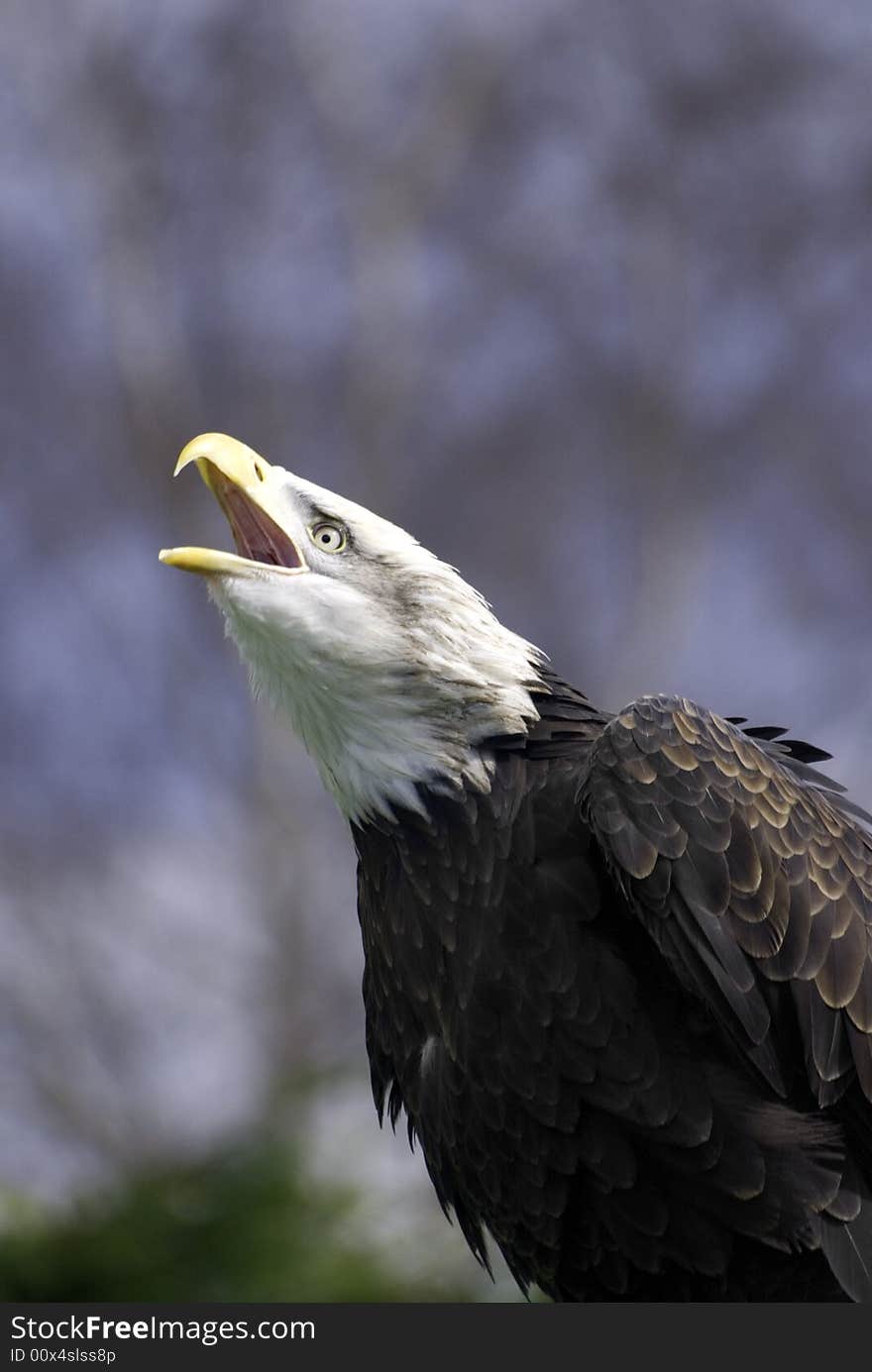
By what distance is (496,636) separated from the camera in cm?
337

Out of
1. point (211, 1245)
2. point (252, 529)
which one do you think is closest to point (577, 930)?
point (252, 529)

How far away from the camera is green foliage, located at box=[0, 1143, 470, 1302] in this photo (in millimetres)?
4715

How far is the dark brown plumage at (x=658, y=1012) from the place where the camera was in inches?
116

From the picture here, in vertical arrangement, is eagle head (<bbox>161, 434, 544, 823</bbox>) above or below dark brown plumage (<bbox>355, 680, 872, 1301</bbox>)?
above

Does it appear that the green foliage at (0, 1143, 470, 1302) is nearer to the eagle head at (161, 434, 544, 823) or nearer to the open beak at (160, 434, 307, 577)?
the eagle head at (161, 434, 544, 823)

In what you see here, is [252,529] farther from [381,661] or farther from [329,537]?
[381,661]

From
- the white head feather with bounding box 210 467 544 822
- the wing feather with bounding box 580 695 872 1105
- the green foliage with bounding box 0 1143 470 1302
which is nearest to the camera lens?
the wing feather with bounding box 580 695 872 1105

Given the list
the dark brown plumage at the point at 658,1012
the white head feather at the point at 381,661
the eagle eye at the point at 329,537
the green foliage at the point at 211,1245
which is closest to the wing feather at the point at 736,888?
the dark brown plumage at the point at 658,1012

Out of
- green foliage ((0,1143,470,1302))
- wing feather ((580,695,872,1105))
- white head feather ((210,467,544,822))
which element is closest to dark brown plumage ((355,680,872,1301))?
wing feather ((580,695,872,1105))

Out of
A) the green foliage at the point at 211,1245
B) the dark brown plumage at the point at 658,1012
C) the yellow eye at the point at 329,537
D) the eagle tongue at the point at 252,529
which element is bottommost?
the dark brown plumage at the point at 658,1012

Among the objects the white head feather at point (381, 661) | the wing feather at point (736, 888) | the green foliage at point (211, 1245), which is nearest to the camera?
the wing feather at point (736, 888)

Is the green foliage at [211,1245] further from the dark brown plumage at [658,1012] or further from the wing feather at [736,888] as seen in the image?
the wing feather at [736,888]

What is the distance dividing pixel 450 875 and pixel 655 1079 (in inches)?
20.6

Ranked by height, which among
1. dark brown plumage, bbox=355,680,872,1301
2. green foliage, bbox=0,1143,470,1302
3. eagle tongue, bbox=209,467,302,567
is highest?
eagle tongue, bbox=209,467,302,567
